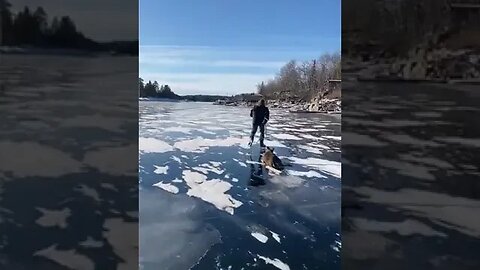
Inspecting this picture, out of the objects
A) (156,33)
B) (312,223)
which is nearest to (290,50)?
(156,33)

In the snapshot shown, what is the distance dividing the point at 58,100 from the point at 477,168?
1.64 meters

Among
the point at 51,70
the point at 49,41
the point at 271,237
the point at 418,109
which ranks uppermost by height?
the point at 49,41

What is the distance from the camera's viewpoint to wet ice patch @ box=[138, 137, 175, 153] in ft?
7.64

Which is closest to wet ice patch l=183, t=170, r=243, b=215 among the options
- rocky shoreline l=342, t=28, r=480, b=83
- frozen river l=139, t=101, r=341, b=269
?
frozen river l=139, t=101, r=341, b=269

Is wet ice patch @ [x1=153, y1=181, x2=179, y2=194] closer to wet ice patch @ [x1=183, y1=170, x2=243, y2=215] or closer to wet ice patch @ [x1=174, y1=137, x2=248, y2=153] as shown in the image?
wet ice patch @ [x1=183, y1=170, x2=243, y2=215]

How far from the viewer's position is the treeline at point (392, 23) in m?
1.66

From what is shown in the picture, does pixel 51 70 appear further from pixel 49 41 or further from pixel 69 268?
pixel 69 268

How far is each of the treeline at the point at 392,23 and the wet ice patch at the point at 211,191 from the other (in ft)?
3.57

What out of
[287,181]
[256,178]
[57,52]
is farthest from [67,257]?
[287,181]

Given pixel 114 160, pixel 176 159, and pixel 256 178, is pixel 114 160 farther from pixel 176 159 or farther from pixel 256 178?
pixel 256 178

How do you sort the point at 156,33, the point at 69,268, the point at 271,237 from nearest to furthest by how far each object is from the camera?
1. the point at 69,268
2. the point at 271,237
3. the point at 156,33

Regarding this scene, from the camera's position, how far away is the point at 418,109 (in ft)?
5.35

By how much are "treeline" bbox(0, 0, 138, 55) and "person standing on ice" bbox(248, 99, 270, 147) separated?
3.54ft

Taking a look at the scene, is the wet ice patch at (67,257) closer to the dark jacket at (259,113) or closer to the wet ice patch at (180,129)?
the wet ice patch at (180,129)
